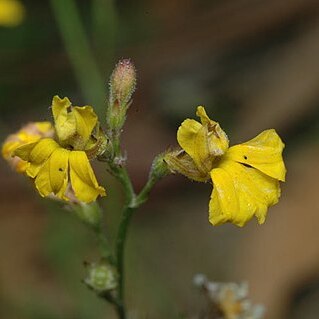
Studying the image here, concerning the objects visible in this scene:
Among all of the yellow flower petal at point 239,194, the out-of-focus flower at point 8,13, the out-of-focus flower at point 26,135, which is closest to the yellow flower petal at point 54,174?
the yellow flower petal at point 239,194

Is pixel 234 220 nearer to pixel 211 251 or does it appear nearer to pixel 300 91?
pixel 211 251

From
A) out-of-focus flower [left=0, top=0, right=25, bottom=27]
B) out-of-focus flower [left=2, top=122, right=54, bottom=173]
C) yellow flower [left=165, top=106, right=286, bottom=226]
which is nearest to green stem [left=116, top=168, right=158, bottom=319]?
yellow flower [left=165, top=106, right=286, bottom=226]

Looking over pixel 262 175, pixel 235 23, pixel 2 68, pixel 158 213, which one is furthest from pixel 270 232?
pixel 262 175

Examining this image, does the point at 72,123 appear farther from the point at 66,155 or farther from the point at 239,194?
the point at 239,194

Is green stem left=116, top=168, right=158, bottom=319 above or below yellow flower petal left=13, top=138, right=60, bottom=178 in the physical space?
below

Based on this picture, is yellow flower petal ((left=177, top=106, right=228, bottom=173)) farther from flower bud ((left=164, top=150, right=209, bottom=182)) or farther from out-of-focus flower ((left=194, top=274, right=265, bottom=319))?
out-of-focus flower ((left=194, top=274, right=265, bottom=319))
